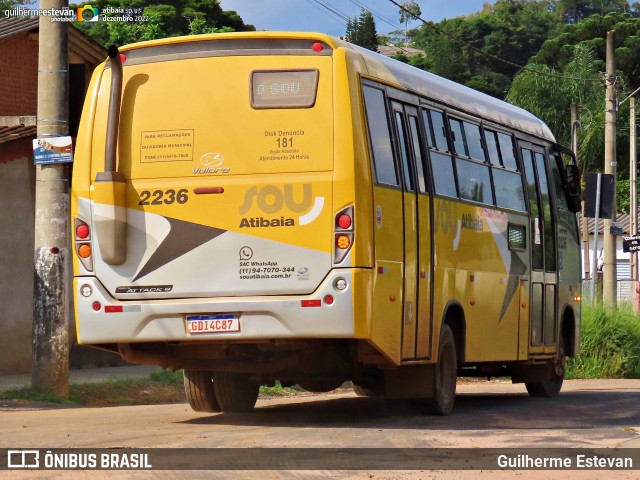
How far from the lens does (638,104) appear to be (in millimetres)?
64625

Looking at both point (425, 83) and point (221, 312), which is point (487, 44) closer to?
point (425, 83)

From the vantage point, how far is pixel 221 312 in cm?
1169

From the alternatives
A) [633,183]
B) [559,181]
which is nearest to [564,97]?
[633,183]

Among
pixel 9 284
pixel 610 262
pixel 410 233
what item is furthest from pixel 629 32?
pixel 410 233

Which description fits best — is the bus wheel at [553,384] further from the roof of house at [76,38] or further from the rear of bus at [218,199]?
the roof of house at [76,38]

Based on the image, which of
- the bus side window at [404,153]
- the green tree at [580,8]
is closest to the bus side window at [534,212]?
the bus side window at [404,153]

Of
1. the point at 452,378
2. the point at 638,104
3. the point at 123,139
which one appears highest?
the point at 638,104

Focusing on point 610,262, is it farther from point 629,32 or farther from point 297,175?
point 629,32

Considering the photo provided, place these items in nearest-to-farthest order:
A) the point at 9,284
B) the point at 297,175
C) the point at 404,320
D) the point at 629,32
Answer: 1. the point at 297,175
2. the point at 404,320
3. the point at 9,284
4. the point at 629,32

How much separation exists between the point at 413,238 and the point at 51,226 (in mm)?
4977

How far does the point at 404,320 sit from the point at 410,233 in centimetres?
80

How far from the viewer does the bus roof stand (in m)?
12.0

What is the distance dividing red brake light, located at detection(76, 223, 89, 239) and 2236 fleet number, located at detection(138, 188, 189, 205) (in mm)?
547

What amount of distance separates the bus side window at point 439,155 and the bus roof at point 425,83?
21cm
